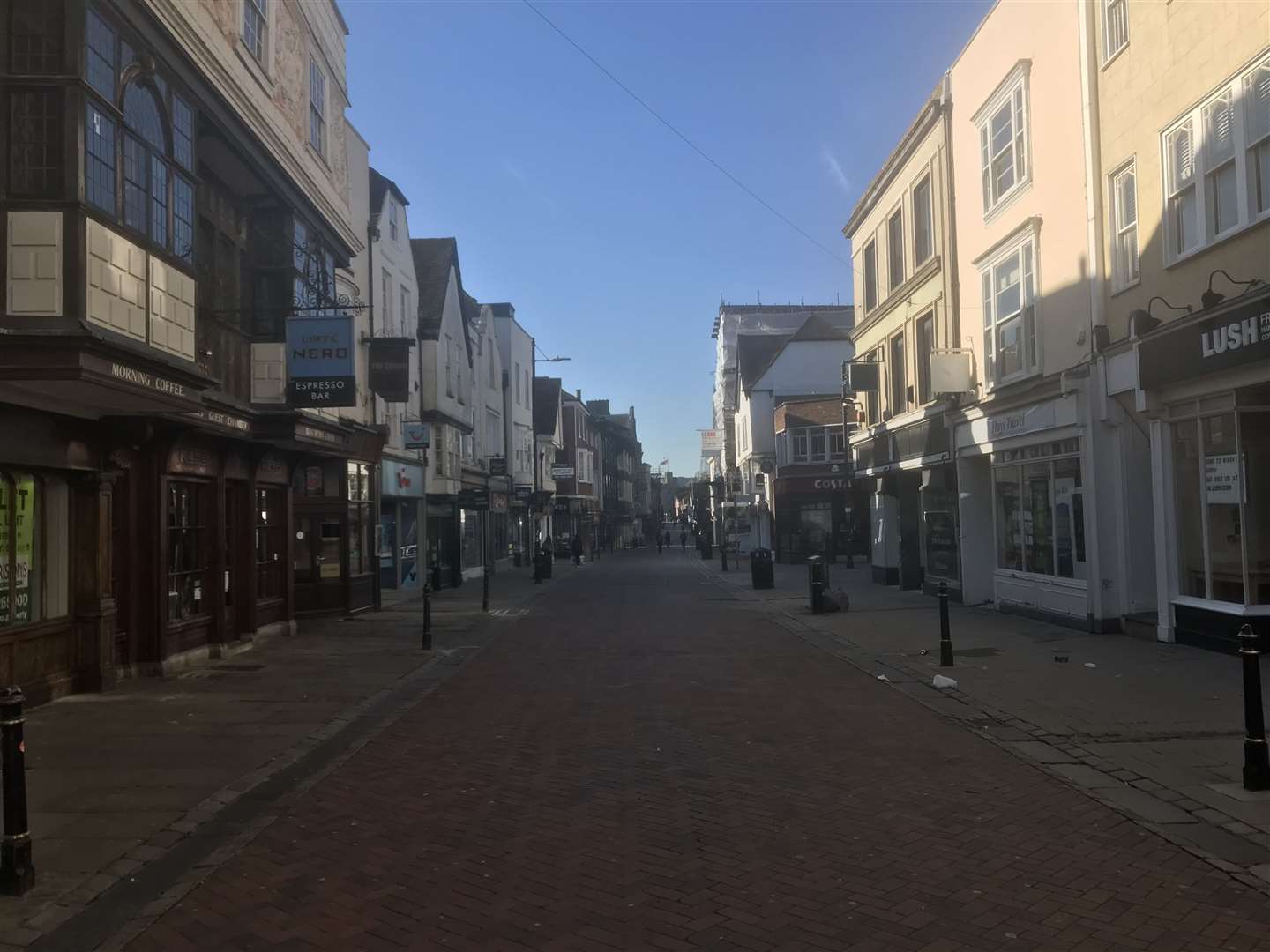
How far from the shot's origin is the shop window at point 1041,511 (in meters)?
16.3

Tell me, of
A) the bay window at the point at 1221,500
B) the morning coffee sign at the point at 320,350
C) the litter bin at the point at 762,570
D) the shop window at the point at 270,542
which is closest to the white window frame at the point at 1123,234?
the bay window at the point at 1221,500

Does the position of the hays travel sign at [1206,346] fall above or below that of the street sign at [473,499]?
above

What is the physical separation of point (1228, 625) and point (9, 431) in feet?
45.5

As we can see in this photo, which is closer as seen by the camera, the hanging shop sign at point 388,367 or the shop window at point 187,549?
the shop window at point 187,549

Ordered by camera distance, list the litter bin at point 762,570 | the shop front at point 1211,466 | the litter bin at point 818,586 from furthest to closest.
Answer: the litter bin at point 762,570 < the litter bin at point 818,586 < the shop front at point 1211,466

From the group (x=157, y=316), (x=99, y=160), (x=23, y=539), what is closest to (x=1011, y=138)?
(x=157, y=316)

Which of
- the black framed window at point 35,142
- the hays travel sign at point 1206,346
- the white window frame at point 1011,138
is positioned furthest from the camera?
the white window frame at point 1011,138

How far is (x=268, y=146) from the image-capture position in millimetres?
15008

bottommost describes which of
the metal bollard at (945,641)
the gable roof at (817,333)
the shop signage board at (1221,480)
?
the metal bollard at (945,641)

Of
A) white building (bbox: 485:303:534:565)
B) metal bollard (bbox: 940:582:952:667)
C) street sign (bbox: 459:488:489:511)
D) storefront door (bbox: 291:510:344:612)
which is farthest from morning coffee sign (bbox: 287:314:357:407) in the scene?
white building (bbox: 485:303:534:565)

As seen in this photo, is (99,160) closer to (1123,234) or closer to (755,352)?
(1123,234)

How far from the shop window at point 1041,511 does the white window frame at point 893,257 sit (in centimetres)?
782

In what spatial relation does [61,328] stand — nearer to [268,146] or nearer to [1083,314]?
[268,146]

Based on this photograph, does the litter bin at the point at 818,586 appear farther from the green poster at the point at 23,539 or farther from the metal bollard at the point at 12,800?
the metal bollard at the point at 12,800
